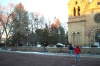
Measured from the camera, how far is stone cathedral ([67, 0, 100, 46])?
177 ft

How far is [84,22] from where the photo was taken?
183 ft

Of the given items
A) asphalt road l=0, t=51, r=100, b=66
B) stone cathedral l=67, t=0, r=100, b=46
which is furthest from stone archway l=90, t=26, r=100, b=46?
asphalt road l=0, t=51, r=100, b=66

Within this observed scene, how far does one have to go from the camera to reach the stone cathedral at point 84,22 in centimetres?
5400

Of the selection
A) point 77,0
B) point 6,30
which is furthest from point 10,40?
point 77,0

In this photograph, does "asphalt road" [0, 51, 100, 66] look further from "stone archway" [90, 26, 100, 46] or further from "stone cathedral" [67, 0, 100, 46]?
"stone cathedral" [67, 0, 100, 46]

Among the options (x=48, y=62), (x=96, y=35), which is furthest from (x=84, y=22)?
(x=48, y=62)

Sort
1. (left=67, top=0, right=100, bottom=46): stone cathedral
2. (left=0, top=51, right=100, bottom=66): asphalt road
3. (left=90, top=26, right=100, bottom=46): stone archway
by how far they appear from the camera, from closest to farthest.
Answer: (left=0, top=51, right=100, bottom=66): asphalt road → (left=90, top=26, right=100, bottom=46): stone archway → (left=67, top=0, right=100, bottom=46): stone cathedral

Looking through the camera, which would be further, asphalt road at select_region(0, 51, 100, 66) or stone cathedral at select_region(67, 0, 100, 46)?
stone cathedral at select_region(67, 0, 100, 46)

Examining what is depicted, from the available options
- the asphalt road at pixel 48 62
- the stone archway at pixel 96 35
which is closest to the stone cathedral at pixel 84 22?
the stone archway at pixel 96 35

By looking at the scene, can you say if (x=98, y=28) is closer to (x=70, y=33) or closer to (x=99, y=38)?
(x=99, y=38)

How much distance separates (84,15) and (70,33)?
6.13 meters

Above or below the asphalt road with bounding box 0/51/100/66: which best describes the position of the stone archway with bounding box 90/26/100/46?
above

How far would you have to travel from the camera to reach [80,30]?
56.1 metres

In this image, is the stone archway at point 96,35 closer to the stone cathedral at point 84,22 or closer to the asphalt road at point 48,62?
the stone cathedral at point 84,22
